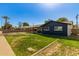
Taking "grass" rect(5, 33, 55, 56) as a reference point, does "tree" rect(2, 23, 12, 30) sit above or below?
above

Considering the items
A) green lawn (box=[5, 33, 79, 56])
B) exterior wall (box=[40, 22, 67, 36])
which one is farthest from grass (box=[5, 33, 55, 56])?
exterior wall (box=[40, 22, 67, 36])

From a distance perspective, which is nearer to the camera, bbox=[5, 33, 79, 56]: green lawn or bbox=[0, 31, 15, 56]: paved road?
bbox=[0, 31, 15, 56]: paved road

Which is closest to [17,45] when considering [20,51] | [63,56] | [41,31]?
[20,51]

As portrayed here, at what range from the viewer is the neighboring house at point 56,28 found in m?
6.94

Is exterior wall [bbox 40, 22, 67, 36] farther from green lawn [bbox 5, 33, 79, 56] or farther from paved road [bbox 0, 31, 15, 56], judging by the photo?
paved road [bbox 0, 31, 15, 56]

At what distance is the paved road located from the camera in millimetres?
6783

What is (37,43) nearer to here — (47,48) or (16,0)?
(47,48)

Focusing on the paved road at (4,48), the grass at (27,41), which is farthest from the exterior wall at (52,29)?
the paved road at (4,48)

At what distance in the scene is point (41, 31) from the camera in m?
7.01

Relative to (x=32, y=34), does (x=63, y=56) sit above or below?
below

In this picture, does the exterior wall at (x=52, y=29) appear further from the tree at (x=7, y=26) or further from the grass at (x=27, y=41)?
the tree at (x=7, y=26)

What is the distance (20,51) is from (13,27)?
21.8 inches

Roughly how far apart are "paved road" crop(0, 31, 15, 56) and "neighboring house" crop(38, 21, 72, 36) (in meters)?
0.78

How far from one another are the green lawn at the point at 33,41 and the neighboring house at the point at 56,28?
4.0 inches
